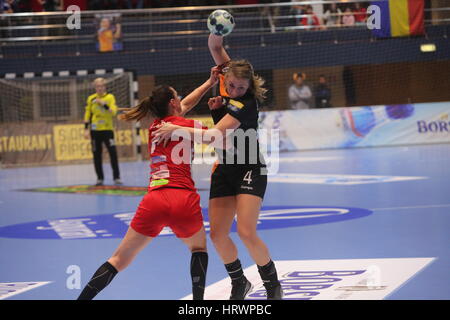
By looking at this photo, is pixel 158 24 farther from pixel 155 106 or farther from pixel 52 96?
pixel 155 106

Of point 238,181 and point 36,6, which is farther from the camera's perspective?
point 36,6

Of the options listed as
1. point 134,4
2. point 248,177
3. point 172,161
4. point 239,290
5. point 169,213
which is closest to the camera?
point 169,213

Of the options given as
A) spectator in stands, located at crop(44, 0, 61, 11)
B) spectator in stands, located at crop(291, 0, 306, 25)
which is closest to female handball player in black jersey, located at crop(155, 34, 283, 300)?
spectator in stands, located at crop(291, 0, 306, 25)

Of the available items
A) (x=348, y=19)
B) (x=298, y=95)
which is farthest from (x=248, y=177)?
(x=348, y=19)

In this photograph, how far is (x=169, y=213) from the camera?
5391mm

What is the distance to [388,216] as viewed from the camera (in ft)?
34.5

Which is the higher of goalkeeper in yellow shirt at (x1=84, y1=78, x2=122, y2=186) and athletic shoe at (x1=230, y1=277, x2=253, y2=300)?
goalkeeper in yellow shirt at (x1=84, y1=78, x2=122, y2=186)

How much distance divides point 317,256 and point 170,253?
1.72 m

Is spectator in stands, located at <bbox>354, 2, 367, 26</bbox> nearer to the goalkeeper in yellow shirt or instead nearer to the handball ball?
the goalkeeper in yellow shirt

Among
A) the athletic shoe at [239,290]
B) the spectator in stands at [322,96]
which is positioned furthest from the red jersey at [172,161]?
the spectator in stands at [322,96]

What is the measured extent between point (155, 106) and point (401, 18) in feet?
66.6

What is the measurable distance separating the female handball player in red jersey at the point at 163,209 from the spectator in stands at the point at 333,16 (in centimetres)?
2085

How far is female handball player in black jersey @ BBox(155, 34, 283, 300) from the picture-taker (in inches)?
228

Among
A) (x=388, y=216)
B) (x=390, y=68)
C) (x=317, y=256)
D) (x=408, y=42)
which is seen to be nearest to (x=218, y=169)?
(x=317, y=256)
